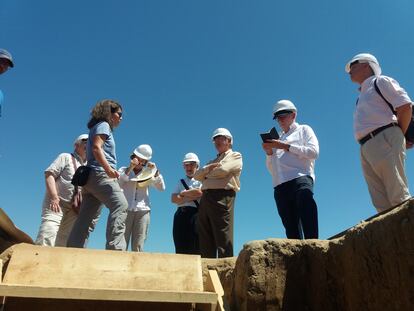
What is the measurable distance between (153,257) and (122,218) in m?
1.19

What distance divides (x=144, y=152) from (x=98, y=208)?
200 centimetres

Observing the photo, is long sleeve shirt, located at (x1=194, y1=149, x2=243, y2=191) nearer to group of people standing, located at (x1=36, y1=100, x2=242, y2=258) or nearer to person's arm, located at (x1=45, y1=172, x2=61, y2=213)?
group of people standing, located at (x1=36, y1=100, x2=242, y2=258)

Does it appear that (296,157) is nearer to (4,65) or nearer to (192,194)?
(192,194)

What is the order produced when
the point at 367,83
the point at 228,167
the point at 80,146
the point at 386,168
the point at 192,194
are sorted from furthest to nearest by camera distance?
the point at 192,194
the point at 80,146
the point at 228,167
the point at 367,83
the point at 386,168

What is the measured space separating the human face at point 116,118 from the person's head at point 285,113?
6.18ft

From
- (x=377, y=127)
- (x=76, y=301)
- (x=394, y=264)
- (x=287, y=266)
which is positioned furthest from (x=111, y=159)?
(x=394, y=264)

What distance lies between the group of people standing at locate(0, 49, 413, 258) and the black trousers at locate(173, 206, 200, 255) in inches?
0.6

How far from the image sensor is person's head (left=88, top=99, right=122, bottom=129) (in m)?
4.59

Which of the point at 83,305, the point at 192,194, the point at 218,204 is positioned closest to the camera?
the point at 83,305

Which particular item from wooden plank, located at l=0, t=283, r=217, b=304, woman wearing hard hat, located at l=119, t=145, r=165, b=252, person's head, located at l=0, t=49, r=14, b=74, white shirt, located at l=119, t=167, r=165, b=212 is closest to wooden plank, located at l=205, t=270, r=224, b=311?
wooden plank, located at l=0, t=283, r=217, b=304

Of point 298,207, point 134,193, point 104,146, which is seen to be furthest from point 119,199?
point 298,207

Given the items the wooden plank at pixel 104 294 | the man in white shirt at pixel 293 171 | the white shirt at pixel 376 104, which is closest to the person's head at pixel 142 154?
the man in white shirt at pixel 293 171

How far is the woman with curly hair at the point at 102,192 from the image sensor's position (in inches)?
163

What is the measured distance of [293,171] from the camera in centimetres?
429
